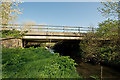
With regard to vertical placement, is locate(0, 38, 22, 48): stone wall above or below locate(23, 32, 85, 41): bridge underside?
below

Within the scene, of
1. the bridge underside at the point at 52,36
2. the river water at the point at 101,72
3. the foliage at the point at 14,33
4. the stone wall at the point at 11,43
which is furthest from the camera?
the bridge underside at the point at 52,36

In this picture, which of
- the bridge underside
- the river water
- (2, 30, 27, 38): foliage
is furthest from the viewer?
the bridge underside

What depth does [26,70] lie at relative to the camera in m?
4.12

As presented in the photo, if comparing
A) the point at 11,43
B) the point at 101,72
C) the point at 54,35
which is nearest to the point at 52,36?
the point at 54,35

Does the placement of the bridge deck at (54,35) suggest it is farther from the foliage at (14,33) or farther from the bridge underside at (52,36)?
the foliage at (14,33)

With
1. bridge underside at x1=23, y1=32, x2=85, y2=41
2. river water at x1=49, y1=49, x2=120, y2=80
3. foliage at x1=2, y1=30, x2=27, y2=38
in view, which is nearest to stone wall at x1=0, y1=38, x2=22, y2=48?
foliage at x1=2, y1=30, x2=27, y2=38

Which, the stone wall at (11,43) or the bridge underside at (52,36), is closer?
the stone wall at (11,43)

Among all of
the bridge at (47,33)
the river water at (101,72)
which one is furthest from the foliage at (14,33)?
the river water at (101,72)

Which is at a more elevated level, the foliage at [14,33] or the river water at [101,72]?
the foliage at [14,33]

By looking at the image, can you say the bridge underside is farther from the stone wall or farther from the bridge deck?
the stone wall

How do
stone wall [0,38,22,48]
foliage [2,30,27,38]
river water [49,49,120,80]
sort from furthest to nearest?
foliage [2,30,27,38] < stone wall [0,38,22,48] < river water [49,49,120,80]

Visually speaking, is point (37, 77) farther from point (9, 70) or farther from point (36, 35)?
point (36, 35)

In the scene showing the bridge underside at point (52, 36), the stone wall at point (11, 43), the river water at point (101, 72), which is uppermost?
the bridge underside at point (52, 36)

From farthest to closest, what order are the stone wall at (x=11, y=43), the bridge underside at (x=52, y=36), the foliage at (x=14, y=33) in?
the bridge underside at (x=52, y=36)
the foliage at (x=14, y=33)
the stone wall at (x=11, y=43)
